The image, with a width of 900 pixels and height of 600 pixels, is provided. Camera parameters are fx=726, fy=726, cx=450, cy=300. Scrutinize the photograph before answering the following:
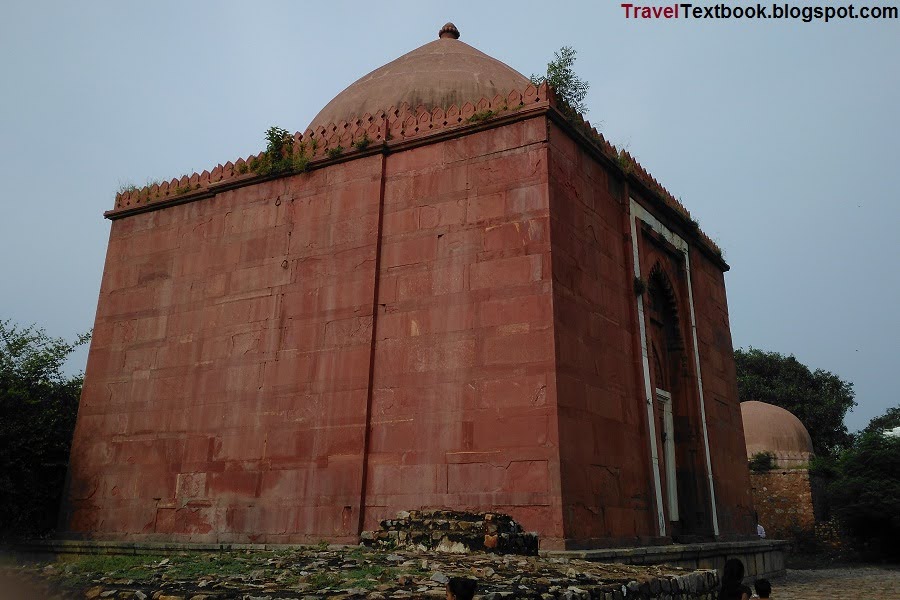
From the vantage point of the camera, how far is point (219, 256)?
10.5 metres

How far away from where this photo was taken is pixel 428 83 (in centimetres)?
1130

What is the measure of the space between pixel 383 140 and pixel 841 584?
36.0ft

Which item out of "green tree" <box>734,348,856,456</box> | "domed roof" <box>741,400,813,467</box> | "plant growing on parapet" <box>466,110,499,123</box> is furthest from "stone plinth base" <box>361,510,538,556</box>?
"green tree" <box>734,348,856,456</box>

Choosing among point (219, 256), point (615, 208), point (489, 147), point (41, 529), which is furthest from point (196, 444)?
point (615, 208)

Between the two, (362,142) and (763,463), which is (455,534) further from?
(763,463)

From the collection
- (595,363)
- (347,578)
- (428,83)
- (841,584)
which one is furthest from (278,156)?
(841,584)

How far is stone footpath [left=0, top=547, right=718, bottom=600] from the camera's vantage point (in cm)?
471

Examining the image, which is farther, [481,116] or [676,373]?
[676,373]

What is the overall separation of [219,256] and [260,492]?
3524mm

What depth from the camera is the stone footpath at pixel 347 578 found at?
4.71 meters

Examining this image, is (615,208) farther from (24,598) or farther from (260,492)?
(24,598)

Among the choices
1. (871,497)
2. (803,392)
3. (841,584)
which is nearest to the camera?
(841,584)

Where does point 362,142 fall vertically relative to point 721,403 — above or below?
above

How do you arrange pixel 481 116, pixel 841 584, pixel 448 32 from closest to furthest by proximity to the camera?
pixel 481 116
pixel 841 584
pixel 448 32
